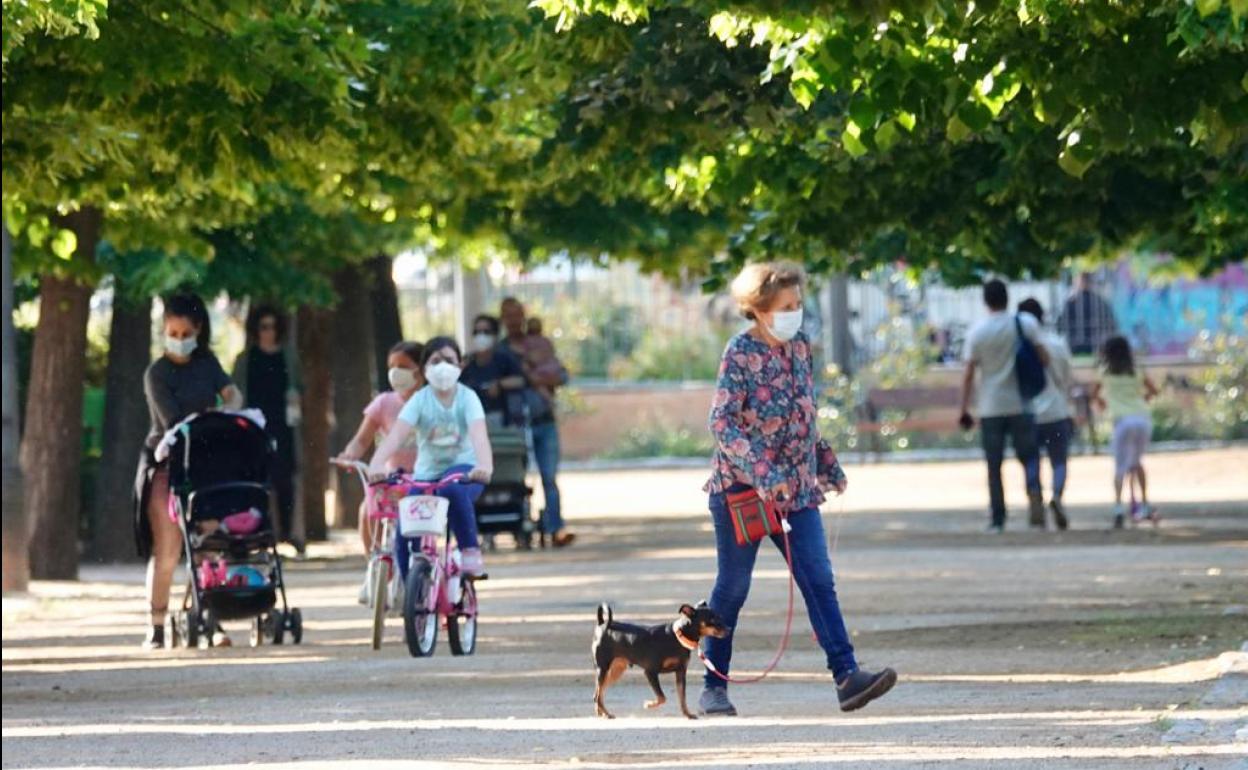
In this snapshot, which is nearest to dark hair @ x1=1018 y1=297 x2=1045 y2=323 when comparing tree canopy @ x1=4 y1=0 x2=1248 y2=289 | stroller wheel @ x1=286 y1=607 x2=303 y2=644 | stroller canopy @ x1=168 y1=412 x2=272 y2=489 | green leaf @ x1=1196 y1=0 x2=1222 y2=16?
tree canopy @ x1=4 y1=0 x2=1248 y2=289

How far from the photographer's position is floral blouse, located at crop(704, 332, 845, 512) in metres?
10.8

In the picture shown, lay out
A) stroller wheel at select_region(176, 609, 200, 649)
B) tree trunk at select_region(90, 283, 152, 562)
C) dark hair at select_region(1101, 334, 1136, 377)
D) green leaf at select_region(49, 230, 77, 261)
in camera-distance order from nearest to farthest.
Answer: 1. stroller wheel at select_region(176, 609, 200, 649)
2. green leaf at select_region(49, 230, 77, 261)
3. tree trunk at select_region(90, 283, 152, 562)
4. dark hair at select_region(1101, 334, 1136, 377)

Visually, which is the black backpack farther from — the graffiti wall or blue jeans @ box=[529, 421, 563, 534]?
the graffiti wall

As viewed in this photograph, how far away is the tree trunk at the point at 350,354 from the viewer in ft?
92.9

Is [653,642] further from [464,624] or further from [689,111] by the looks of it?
[689,111]

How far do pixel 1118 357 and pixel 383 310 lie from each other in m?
8.36

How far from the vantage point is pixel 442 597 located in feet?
47.8

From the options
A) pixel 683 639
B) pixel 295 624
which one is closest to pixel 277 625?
pixel 295 624

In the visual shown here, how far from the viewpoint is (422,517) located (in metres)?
14.4

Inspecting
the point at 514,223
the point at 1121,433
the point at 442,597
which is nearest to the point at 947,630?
the point at 442,597

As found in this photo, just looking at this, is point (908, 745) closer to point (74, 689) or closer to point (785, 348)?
point (785, 348)

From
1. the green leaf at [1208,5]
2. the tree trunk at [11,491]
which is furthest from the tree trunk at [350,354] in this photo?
the green leaf at [1208,5]

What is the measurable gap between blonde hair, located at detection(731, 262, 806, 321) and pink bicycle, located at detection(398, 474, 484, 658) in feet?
12.3

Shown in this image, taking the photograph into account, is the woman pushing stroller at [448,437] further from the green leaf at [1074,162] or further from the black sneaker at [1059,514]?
the black sneaker at [1059,514]
